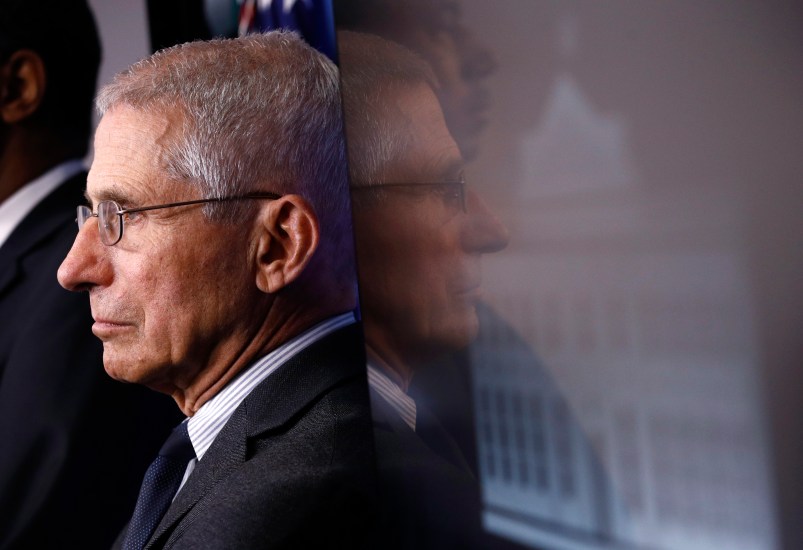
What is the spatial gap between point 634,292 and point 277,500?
0.43m

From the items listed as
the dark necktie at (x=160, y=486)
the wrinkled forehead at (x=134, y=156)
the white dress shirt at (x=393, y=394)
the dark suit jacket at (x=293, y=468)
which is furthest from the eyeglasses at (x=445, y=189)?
the dark necktie at (x=160, y=486)

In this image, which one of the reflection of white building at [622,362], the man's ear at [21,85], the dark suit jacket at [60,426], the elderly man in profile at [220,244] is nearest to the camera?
the reflection of white building at [622,362]

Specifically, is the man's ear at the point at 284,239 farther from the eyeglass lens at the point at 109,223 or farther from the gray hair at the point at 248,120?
the eyeglass lens at the point at 109,223

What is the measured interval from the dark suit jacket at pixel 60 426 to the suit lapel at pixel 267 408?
61 centimetres

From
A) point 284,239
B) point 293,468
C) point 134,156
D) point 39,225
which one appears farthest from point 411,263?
point 39,225

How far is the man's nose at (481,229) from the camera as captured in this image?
0.59 metres

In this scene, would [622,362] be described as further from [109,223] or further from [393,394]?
[109,223]

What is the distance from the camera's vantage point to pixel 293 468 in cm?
84

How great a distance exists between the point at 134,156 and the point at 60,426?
64cm

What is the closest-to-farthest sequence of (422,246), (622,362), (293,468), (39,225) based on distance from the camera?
(622,362) < (422,246) < (293,468) < (39,225)

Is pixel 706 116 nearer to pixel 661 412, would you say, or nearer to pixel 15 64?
pixel 661 412

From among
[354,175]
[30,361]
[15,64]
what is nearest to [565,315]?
[354,175]

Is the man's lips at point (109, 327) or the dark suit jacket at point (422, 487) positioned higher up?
the man's lips at point (109, 327)

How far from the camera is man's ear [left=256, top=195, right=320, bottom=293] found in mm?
1020
